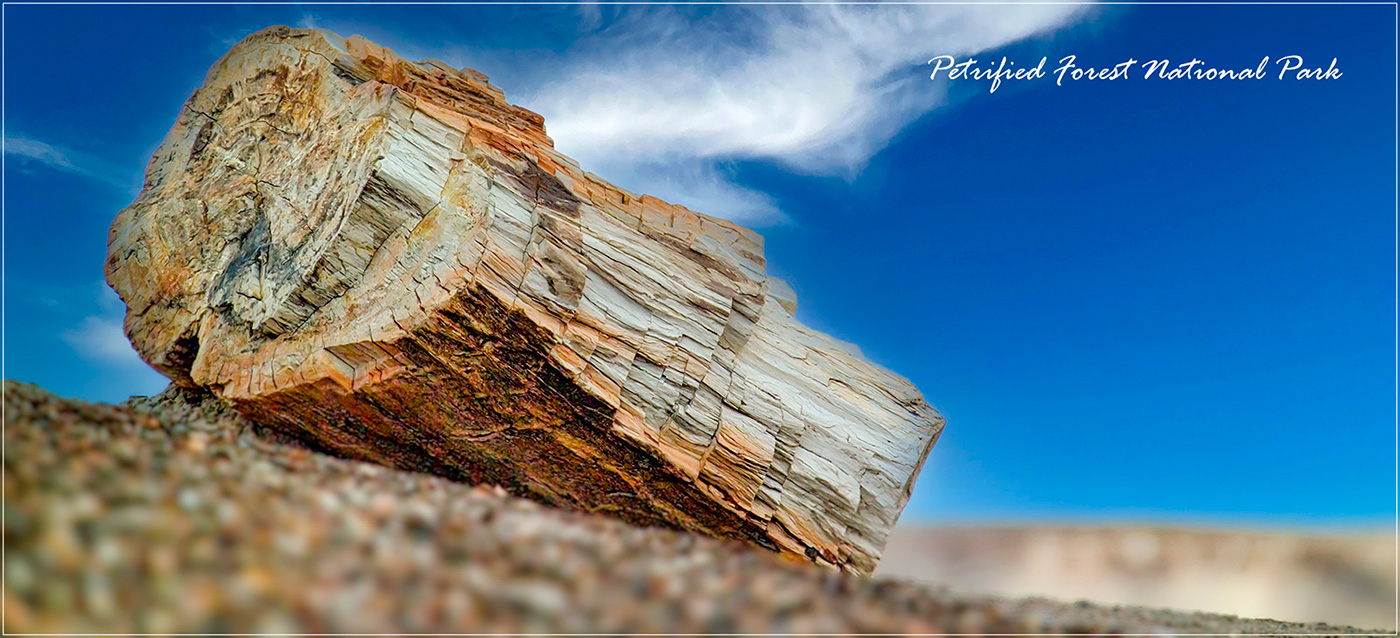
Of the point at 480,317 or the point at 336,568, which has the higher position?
the point at 480,317

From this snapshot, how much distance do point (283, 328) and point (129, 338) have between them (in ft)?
11.6

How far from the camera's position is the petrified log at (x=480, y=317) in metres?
7.51

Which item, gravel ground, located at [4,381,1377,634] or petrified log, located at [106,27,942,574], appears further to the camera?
petrified log, located at [106,27,942,574]

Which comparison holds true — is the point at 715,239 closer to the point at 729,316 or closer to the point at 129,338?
the point at 729,316

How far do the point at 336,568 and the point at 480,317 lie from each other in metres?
4.59

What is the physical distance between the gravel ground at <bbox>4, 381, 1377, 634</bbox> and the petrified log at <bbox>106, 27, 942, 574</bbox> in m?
3.20

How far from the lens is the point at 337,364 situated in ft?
24.2

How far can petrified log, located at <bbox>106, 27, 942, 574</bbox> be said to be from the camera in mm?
7512

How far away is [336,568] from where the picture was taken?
2889mm

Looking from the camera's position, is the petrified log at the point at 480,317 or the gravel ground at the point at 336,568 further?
the petrified log at the point at 480,317

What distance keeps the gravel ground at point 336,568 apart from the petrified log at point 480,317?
3198 mm

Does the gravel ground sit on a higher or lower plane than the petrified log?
lower

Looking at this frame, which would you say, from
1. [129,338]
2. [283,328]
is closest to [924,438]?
[283,328]

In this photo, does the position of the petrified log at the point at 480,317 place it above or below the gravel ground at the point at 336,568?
above
